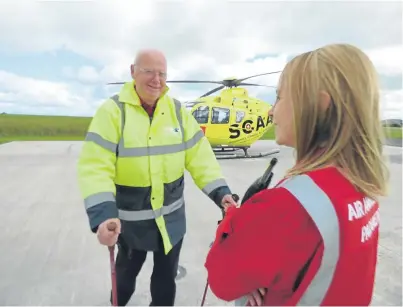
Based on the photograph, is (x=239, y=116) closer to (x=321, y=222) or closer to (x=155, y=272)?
(x=155, y=272)

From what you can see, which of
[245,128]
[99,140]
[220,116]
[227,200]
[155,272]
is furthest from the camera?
[245,128]

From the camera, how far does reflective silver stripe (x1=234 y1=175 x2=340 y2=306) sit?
0.70 m

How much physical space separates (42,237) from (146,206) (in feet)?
6.41

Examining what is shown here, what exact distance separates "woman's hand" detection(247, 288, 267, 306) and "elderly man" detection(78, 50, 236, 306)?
0.72 metres

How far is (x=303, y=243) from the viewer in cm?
72

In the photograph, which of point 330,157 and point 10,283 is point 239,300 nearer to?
point 330,157

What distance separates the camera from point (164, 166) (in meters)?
1.68

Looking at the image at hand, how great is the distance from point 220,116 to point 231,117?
0.27 metres

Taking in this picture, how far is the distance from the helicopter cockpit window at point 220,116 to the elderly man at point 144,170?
297 inches

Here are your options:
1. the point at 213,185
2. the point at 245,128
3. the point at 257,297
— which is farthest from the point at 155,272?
the point at 245,128

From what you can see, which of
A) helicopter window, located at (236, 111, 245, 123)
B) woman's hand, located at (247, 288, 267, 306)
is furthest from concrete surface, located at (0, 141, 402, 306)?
helicopter window, located at (236, 111, 245, 123)

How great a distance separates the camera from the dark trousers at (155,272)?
6.00ft

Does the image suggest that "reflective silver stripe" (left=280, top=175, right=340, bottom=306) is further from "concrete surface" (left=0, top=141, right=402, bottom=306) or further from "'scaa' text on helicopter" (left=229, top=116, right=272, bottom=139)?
"'scaa' text on helicopter" (left=229, top=116, right=272, bottom=139)

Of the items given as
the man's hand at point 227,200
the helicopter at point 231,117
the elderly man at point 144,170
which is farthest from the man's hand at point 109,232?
the helicopter at point 231,117
